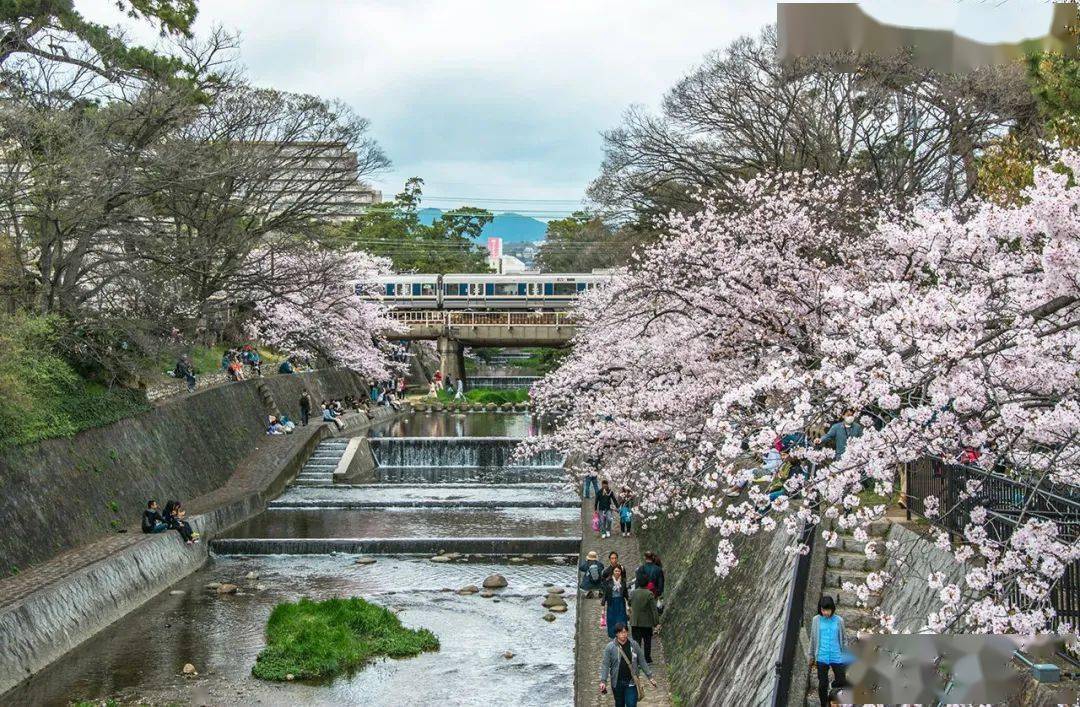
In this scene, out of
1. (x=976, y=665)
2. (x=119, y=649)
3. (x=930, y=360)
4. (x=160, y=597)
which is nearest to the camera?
(x=976, y=665)

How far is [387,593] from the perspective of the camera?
1967 centimetres

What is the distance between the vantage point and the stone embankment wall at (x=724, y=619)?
405 inches

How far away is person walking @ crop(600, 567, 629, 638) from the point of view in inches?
542

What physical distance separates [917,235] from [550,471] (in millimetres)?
25453

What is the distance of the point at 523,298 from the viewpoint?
6366 centimetres

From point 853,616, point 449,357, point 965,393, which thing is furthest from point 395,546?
point 449,357

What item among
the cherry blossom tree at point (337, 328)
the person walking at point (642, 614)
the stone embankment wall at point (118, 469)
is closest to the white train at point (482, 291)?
the cherry blossom tree at point (337, 328)

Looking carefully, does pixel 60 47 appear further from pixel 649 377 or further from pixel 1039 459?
pixel 1039 459

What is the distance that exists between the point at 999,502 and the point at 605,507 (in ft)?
41.3

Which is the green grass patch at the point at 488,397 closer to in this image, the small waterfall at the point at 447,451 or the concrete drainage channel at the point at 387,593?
the small waterfall at the point at 447,451

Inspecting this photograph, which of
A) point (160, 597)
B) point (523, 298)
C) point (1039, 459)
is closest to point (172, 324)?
point (160, 597)

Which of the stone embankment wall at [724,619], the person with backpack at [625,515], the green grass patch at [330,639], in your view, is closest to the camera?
the stone embankment wall at [724,619]

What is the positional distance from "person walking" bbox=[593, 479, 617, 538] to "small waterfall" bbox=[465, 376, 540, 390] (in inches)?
1798

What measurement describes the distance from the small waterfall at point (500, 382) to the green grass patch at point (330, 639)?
162 feet
